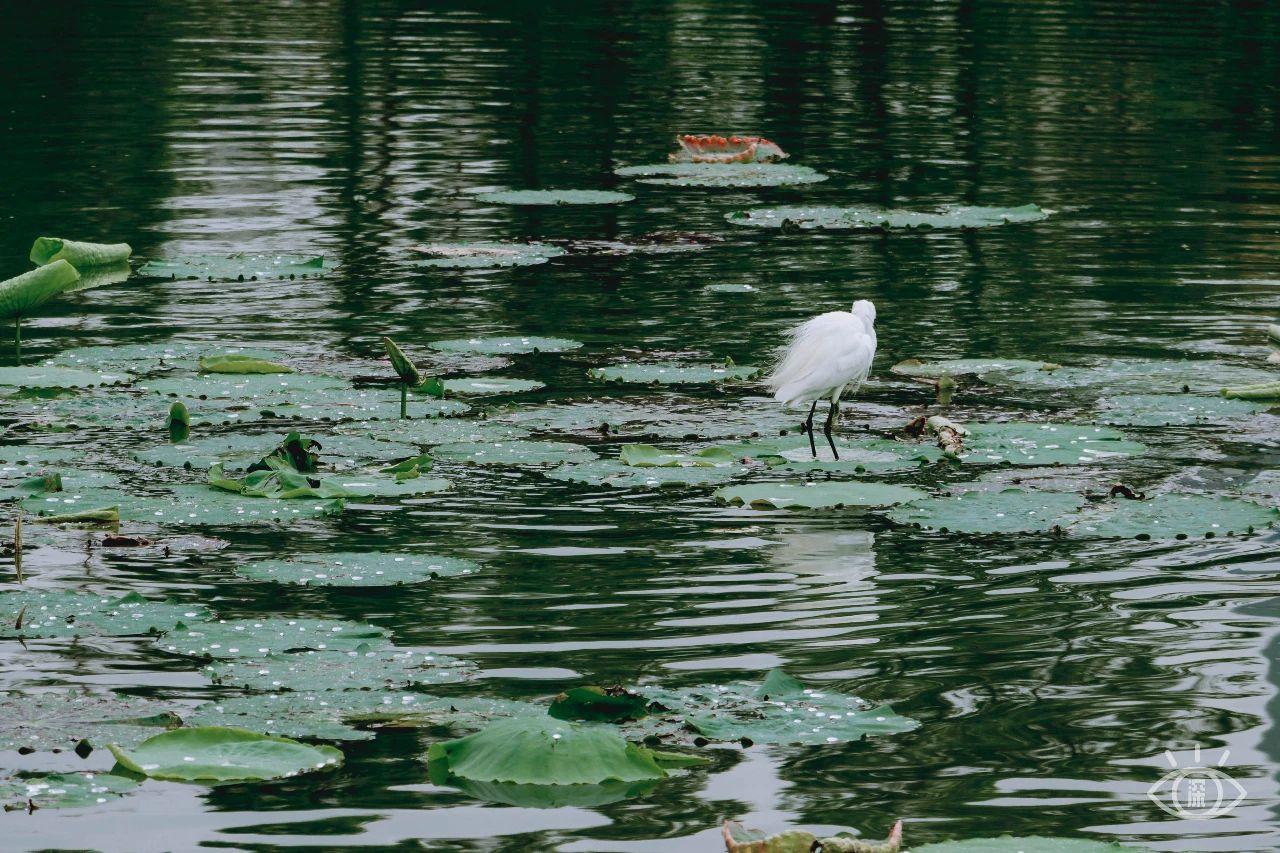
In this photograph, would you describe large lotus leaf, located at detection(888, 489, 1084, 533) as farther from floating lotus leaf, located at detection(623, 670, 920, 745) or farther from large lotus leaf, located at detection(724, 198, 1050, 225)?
large lotus leaf, located at detection(724, 198, 1050, 225)

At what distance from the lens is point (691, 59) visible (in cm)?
2462

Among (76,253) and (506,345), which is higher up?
(76,253)

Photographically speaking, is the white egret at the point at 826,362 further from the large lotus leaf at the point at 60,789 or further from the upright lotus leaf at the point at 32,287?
the large lotus leaf at the point at 60,789

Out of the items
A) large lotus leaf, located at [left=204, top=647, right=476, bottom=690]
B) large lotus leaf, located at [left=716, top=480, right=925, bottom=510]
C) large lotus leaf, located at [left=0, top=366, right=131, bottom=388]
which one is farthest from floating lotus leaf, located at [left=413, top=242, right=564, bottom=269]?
large lotus leaf, located at [left=204, top=647, right=476, bottom=690]

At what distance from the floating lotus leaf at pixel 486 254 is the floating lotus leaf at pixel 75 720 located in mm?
6895

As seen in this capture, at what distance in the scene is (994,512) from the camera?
677 cm

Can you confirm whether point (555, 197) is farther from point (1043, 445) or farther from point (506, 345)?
Result: point (1043, 445)

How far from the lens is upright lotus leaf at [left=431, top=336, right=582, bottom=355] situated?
941cm

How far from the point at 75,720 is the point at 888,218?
946cm

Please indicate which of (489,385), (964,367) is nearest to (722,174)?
(964,367)

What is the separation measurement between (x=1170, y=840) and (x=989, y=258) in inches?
336

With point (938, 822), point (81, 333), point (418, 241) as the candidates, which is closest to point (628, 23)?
point (418, 241)

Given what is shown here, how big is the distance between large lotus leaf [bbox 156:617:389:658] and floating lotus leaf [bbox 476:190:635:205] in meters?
8.66

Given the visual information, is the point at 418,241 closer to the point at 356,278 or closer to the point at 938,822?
the point at 356,278
